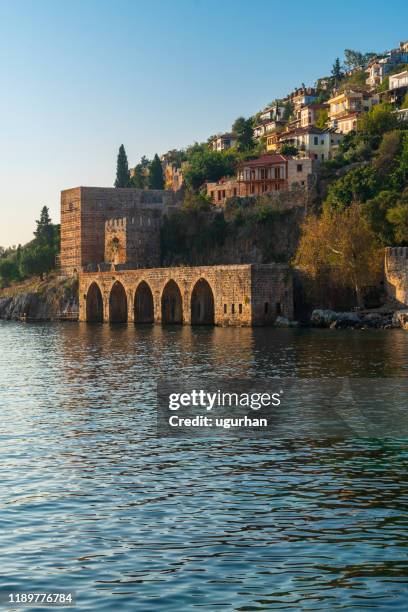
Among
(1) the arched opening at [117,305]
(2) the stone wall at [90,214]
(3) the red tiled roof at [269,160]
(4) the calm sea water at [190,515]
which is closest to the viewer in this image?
(4) the calm sea water at [190,515]

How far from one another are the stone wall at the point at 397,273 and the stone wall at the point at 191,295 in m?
6.85

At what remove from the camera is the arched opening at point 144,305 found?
83.8 metres

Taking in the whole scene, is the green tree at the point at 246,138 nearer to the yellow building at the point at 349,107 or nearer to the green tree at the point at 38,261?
the yellow building at the point at 349,107

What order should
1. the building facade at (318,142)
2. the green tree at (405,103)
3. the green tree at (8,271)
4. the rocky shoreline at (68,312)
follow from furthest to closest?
the green tree at (8,271)
the building facade at (318,142)
the green tree at (405,103)
the rocky shoreline at (68,312)

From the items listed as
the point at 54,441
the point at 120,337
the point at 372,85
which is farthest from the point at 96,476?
the point at 372,85

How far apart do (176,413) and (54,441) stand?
6.73 m

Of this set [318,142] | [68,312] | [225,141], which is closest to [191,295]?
[68,312]

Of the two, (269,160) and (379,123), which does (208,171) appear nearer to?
(269,160)

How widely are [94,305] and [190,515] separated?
7829 cm

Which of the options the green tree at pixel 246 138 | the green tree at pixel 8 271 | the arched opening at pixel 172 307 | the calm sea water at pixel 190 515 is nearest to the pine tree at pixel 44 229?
the green tree at pixel 8 271

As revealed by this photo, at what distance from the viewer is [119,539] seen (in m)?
14.3

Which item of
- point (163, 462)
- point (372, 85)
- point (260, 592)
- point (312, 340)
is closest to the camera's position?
point (260, 592)

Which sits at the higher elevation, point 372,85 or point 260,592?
point 372,85

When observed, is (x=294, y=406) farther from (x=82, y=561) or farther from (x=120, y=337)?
(x=120, y=337)
